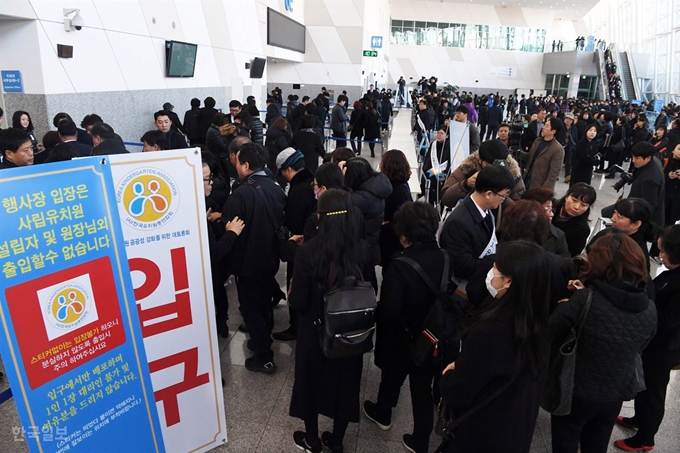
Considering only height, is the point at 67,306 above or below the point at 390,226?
above

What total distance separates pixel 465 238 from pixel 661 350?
3.92ft

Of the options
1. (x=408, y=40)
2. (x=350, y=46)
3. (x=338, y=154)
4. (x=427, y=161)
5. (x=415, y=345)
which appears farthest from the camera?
(x=408, y=40)

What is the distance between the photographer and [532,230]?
7.66ft

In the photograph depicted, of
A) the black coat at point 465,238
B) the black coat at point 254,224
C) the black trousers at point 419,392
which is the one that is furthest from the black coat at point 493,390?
the black coat at point 254,224

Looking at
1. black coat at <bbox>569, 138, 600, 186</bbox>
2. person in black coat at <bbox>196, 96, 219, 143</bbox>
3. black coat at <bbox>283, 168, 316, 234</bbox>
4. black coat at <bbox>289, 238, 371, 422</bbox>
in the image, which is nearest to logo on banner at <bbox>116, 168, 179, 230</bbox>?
black coat at <bbox>289, 238, 371, 422</bbox>

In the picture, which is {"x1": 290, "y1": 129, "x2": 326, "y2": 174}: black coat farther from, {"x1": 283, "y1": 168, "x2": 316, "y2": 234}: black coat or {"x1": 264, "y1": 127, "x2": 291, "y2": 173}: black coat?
{"x1": 283, "y1": 168, "x2": 316, "y2": 234}: black coat

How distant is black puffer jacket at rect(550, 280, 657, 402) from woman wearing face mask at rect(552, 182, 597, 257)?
1.20 meters

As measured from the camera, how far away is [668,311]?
2.23 meters

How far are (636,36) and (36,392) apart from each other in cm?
3618

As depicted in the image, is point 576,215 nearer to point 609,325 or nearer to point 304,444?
point 609,325

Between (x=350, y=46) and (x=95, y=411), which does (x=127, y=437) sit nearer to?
(x=95, y=411)

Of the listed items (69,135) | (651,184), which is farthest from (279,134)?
(651,184)

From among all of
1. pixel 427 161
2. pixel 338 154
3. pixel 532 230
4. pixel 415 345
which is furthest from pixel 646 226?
pixel 427 161

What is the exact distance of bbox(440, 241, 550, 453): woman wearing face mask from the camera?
1.52 meters
